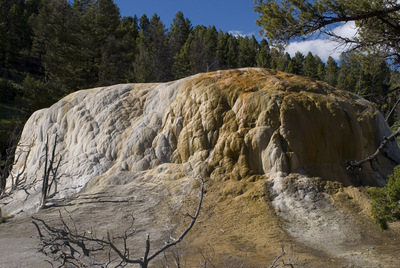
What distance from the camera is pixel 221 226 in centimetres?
992

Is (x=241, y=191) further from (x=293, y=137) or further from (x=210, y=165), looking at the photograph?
(x=293, y=137)

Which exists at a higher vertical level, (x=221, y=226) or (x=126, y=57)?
(x=126, y=57)

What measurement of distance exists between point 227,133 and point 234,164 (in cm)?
102

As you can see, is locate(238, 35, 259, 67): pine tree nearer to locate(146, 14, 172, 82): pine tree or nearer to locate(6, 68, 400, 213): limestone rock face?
locate(146, 14, 172, 82): pine tree

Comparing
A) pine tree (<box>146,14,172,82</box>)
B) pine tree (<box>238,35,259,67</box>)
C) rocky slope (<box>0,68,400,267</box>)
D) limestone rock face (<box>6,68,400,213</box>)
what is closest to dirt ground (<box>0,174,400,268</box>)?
rocky slope (<box>0,68,400,267</box>)

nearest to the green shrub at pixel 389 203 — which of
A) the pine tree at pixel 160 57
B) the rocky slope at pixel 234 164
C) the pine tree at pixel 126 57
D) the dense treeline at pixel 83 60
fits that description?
the rocky slope at pixel 234 164

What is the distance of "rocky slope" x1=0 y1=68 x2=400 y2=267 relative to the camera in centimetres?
945

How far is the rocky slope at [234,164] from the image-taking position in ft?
31.0

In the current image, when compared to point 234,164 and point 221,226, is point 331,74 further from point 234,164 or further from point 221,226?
point 221,226

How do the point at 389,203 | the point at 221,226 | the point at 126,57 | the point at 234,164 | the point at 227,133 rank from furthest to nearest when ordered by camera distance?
the point at 126,57 → the point at 227,133 → the point at 234,164 → the point at 221,226 → the point at 389,203

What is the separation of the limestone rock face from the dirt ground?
71 cm

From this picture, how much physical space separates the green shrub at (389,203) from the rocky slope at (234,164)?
1098 millimetres

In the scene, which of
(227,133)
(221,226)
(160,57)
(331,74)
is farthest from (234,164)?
(331,74)

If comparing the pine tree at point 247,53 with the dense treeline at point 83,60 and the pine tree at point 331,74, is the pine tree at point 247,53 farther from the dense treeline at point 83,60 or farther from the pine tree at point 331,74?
the dense treeline at point 83,60
